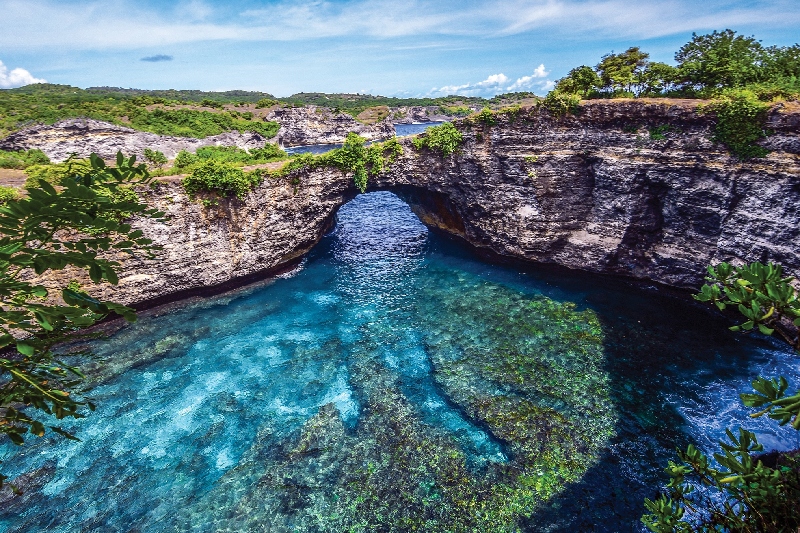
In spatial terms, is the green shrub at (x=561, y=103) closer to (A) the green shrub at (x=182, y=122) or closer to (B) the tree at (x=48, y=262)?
(B) the tree at (x=48, y=262)

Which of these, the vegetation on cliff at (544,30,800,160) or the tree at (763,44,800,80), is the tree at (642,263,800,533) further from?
the tree at (763,44,800,80)

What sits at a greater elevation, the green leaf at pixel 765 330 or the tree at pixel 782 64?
the tree at pixel 782 64

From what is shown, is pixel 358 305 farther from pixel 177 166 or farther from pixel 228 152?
pixel 228 152

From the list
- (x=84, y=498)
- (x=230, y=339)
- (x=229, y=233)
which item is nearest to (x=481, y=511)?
(x=84, y=498)

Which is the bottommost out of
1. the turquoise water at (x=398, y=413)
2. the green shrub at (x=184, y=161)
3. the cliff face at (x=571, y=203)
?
the turquoise water at (x=398, y=413)

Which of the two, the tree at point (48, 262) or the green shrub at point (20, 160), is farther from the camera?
the green shrub at point (20, 160)

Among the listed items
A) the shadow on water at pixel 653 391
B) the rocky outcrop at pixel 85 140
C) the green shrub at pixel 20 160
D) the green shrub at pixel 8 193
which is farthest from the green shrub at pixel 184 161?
the shadow on water at pixel 653 391

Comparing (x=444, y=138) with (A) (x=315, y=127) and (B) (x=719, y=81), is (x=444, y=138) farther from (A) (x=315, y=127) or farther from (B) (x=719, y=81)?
(A) (x=315, y=127)
